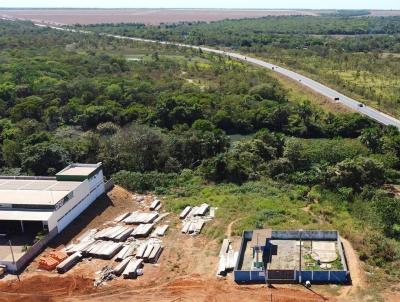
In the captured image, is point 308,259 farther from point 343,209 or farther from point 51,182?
point 51,182

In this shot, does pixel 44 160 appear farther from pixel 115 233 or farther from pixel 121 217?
pixel 115 233

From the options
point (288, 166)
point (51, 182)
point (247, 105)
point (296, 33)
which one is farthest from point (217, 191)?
point (296, 33)

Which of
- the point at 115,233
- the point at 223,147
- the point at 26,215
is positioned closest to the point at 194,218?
the point at 115,233

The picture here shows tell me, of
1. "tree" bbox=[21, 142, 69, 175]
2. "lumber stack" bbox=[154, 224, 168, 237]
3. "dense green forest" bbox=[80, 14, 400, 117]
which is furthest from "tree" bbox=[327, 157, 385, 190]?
"dense green forest" bbox=[80, 14, 400, 117]

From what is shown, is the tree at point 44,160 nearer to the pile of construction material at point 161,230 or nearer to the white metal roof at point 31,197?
the white metal roof at point 31,197

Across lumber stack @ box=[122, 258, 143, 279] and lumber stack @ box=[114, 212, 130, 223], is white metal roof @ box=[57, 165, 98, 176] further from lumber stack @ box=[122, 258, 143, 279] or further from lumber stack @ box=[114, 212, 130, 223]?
lumber stack @ box=[122, 258, 143, 279]
